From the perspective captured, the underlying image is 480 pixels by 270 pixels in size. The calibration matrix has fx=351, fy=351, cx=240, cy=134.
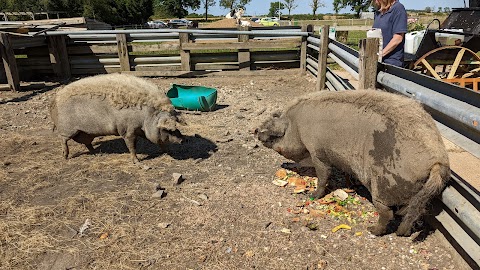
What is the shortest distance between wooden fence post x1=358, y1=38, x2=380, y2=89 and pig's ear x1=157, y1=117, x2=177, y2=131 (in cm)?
256

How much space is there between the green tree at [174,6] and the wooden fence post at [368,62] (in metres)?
82.2

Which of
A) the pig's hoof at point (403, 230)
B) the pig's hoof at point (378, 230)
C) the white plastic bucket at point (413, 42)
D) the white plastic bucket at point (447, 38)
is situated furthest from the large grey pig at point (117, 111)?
the white plastic bucket at point (447, 38)

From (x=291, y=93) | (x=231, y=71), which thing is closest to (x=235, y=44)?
(x=231, y=71)

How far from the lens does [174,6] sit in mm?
81062

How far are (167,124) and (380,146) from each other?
293 cm

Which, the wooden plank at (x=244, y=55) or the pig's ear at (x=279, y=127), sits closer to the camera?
the pig's ear at (x=279, y=127)

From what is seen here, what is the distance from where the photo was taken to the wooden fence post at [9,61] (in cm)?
917

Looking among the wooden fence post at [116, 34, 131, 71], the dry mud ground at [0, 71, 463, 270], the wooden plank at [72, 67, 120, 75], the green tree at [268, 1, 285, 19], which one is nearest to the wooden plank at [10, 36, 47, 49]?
the wooden plank at [72, 67, 120, 75]

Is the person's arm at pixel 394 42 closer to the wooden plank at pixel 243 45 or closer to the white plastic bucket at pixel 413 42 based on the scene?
the white plastic bucket at pixel 413 42

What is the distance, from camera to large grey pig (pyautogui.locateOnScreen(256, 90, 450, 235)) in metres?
2.88

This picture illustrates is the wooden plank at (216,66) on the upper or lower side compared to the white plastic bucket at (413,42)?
lower

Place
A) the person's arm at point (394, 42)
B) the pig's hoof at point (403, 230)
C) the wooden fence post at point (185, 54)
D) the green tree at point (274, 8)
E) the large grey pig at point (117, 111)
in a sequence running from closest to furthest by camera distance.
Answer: the pig's hoof at point (403, 230) → the person's arm at point (394, 42) → the large grey pig at point (117, 111) → the wooden fence post at point (185, 54) → the green tree at point (274, 8)

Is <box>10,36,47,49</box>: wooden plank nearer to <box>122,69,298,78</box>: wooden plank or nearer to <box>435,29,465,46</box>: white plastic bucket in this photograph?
<box>122,69,298,78</box>: wooden plank

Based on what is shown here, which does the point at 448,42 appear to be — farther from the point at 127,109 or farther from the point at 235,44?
the point at 127,109
